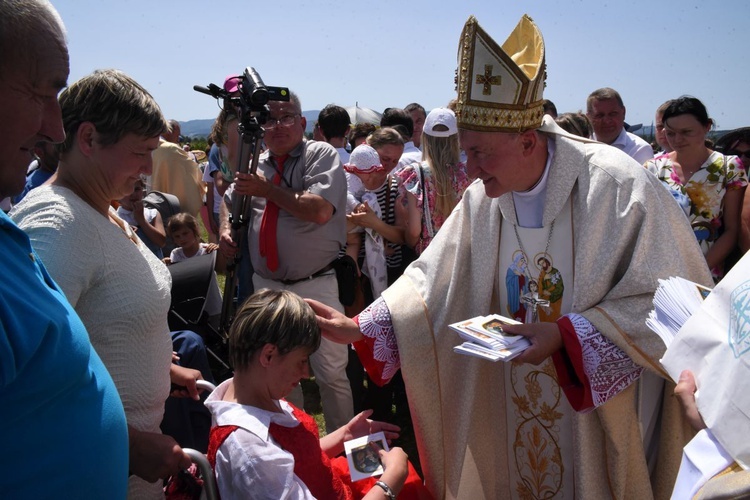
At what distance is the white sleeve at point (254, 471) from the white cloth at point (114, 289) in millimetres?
310

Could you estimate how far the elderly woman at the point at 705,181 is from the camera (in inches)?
178

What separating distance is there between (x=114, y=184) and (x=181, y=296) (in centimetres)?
167

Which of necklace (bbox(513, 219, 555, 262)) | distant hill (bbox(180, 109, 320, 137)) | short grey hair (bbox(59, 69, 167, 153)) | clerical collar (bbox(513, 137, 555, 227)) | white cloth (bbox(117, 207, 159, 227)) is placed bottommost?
distant hill (bbox(180, 109, 320, 137))

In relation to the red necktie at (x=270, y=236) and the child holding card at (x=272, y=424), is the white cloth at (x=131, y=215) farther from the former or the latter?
the child holding card at (x=272, y=424)

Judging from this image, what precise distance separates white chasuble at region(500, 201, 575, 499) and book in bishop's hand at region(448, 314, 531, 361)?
1.22 feet

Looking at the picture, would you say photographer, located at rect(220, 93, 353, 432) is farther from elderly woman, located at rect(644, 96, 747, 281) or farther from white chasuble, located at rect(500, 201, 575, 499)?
elderly woman, located at rect(644, 96, 747, 281)

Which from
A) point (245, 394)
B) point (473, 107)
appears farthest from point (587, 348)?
point (245, 394)

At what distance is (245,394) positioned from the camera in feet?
6.82

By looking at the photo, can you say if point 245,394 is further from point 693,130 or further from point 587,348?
point 693,130

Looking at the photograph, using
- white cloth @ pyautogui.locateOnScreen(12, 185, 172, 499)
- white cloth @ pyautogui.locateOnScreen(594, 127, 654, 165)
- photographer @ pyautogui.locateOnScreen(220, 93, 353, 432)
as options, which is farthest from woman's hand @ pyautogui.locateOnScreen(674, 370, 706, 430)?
white cloth @ pyautogui.locateOnScreen(594, 127, 654, 165)

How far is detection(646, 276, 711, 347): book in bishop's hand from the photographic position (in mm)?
1666

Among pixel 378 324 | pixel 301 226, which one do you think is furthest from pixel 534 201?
pixel 301 226

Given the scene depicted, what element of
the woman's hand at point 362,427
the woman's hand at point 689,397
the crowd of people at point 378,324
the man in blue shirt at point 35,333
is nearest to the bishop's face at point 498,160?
the crowd of people at point 378,324

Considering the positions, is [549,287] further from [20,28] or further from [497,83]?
[20,28]
